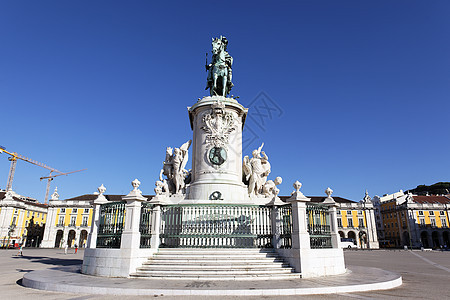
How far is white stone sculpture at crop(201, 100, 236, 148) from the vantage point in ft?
54.7

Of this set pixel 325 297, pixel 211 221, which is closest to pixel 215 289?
pixel 325 297

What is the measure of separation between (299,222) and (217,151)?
779 cm

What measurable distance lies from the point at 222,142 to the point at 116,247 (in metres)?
8.39

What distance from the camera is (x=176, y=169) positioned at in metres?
17.2

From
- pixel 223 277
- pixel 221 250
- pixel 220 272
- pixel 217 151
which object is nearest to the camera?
pixel 223 277

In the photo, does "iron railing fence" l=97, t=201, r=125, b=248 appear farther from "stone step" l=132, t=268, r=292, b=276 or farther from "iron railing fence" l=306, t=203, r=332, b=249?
"iron railing fence" l=306, t=203, r=332, b=249

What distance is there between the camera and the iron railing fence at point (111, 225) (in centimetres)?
1037

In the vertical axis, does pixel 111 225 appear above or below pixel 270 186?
below

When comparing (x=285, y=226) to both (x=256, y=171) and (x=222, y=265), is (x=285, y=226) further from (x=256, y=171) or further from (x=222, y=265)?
(x=256, y=171)

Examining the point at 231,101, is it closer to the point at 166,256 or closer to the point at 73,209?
the point at 166,256

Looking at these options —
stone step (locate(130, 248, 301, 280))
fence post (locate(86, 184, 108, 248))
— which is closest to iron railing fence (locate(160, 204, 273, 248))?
stone step (locate(130, 248, 301, 280))

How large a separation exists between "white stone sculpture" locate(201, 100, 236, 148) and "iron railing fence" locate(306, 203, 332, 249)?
23.8 ft

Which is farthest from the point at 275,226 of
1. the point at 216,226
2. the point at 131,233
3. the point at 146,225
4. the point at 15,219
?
the point at 15,219

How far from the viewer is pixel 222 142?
54.9 feet
